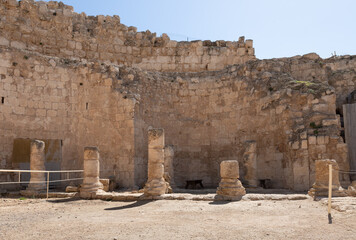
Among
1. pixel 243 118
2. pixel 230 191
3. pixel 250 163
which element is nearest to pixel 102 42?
pixel 243 118

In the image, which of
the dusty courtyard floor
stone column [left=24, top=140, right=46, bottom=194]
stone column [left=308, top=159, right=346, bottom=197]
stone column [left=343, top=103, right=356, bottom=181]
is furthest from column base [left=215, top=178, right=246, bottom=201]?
stone column [left=24, top=140, right=46, bottom=194]

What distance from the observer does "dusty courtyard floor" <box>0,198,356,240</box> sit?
5.29 meters

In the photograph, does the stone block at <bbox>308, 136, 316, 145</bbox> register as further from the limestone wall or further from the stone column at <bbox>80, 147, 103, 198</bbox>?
the limestone wall

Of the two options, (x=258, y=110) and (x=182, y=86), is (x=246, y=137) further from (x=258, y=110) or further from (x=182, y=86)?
(x=182, y=86)

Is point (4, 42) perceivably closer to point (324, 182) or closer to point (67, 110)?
point (67, 110)

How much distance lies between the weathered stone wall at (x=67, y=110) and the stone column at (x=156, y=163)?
328 centimetres

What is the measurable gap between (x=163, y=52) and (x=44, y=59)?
21.1 ft

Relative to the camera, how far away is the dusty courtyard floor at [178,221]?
5.29m

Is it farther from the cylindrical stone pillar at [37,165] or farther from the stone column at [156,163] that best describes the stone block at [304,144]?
the cylindrical stone pillar at [37,165]

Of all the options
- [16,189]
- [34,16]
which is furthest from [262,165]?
[34,16]

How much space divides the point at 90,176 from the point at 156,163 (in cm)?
235

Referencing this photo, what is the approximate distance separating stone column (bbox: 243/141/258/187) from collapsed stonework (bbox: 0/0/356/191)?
4cm

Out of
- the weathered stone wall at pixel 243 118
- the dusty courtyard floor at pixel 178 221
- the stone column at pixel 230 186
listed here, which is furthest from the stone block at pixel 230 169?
the weathered stone wall at pixel 243 118

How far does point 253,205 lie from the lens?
27.3ft
